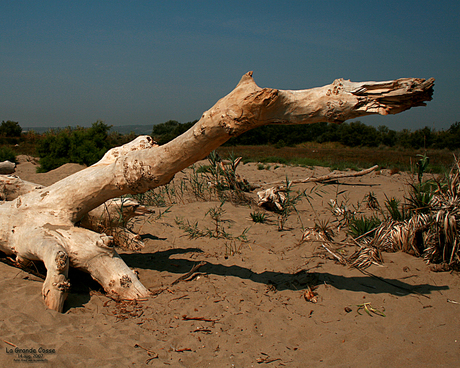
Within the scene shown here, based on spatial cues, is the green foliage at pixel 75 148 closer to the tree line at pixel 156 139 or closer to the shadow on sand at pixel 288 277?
the tree line at pixel 156 139

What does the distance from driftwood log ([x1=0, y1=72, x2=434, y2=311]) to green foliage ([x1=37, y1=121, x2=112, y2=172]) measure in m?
9.96

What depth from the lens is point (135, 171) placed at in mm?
3037

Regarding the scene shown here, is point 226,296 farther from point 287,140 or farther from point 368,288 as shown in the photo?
point 287,140

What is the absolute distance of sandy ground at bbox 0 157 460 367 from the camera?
89.9 inches

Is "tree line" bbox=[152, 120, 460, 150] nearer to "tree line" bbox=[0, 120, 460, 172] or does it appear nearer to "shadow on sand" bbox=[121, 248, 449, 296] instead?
"tree line" bbox=[0, 120, 460, 172]

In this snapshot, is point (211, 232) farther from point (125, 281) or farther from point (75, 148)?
point (75, 148)

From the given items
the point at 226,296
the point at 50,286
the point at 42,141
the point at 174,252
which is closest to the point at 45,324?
the point at 50,286

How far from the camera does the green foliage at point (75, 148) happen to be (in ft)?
42.0

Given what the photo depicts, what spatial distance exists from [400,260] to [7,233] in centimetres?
447

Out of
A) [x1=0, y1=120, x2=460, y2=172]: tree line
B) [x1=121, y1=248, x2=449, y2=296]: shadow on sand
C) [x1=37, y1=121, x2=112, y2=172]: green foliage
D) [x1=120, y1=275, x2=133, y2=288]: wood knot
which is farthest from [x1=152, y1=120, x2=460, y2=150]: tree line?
[x1=120, y1=275, x2=133, y2=288]: wood knot

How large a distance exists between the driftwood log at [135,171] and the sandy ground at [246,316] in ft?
0.94

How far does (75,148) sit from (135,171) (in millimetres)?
11477

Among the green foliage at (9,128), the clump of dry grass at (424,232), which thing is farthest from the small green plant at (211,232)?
the green foliage at (9,128)

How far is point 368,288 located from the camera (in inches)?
131
